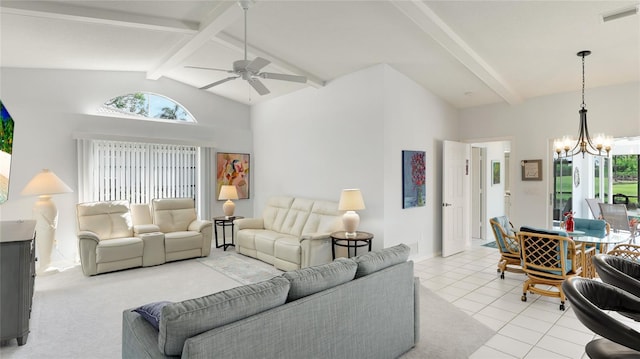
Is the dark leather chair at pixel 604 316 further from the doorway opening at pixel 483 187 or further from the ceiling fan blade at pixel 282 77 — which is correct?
the doorway opening at pixel 483 187

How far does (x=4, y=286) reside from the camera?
2.62m

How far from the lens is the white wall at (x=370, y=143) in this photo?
16.0 ft

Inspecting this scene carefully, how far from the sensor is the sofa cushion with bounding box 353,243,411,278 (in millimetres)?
2383

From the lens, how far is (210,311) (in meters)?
1.59

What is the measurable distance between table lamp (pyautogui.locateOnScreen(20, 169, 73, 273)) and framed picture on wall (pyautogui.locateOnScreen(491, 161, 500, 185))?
26.0 ft

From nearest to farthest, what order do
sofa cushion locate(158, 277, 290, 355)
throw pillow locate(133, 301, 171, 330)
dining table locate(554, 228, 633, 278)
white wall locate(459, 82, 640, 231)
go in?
sofa cushion locate(158, 277, 290, 355) < throw pillow locate(133, 301, 171, 330) < dining table locate(554, 228, 633, 278) < white wall locate(459, 82, 640, 231)

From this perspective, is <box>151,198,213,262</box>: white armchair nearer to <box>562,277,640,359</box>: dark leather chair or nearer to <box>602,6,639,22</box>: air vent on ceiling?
<box>562,277,640,359</box>: dark leather chair

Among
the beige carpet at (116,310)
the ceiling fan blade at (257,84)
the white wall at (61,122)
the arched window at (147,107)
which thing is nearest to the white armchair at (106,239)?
the beige carpet at (116,310)

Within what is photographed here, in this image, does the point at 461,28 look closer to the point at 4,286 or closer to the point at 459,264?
the point at 459,264

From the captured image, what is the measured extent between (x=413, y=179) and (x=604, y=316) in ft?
12.9

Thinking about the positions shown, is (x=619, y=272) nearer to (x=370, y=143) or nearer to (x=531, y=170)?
(x=370, y=143)

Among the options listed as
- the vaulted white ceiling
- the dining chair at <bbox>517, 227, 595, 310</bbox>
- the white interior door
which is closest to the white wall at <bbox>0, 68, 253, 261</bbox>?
the vaulted white ceiling

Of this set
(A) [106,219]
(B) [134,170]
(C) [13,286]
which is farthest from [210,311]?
(B) [134,170]

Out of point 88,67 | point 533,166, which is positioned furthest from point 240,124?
point 533,166
